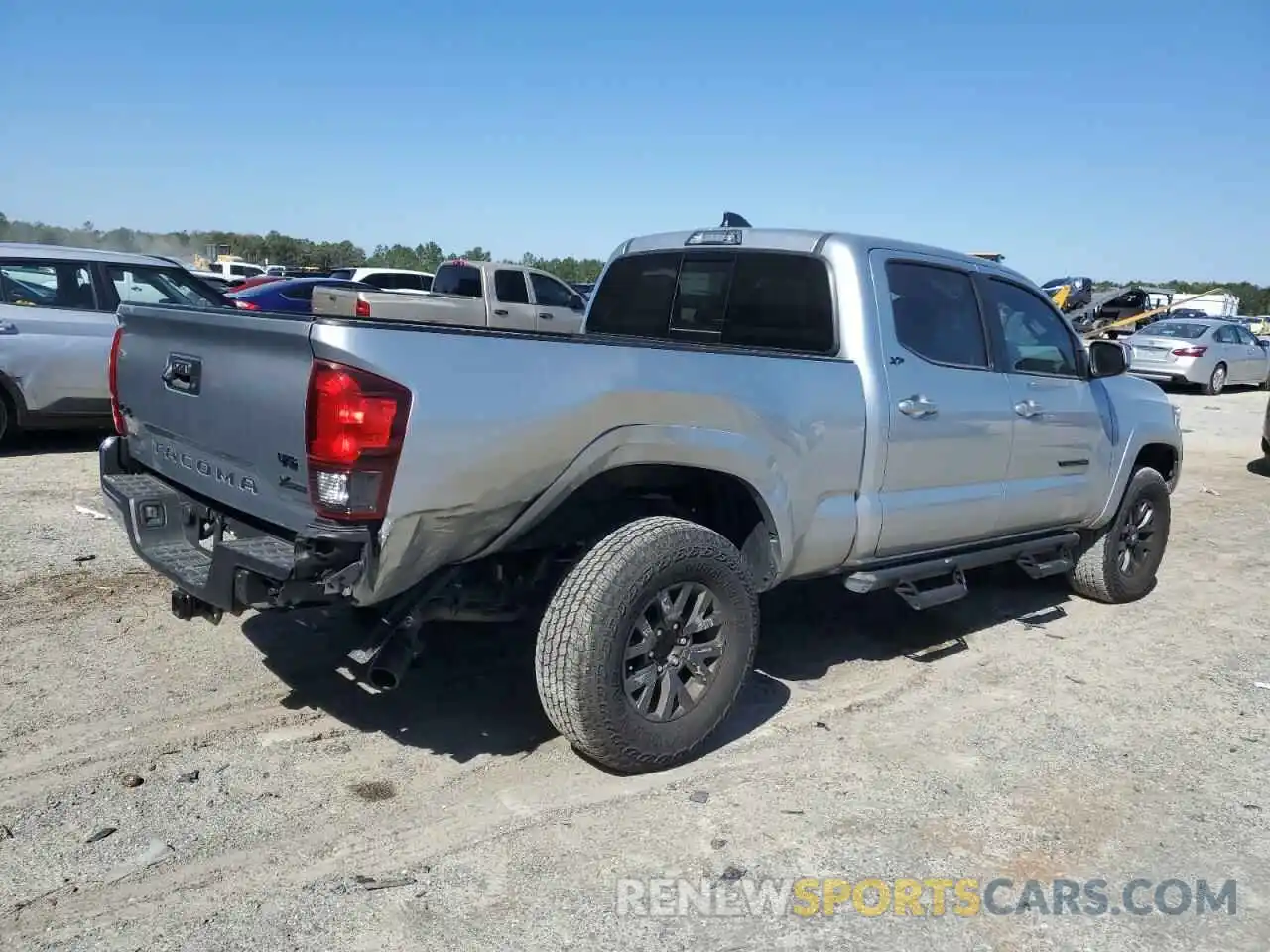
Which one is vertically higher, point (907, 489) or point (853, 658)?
point (907, 489)

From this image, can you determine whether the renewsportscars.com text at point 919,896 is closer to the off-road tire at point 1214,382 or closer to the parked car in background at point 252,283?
the parked car in background at point 252,283

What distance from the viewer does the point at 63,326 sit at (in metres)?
8.45

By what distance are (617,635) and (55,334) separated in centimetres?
710

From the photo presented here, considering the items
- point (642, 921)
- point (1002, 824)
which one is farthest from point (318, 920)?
point (1002, 824)

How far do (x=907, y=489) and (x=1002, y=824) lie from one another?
1459 millimetres

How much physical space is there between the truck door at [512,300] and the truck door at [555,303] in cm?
17

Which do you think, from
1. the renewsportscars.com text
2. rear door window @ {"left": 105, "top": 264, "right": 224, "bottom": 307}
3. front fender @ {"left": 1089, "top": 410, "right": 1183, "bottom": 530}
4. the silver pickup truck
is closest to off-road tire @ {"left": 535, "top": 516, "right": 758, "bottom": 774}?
the silver pickup truck

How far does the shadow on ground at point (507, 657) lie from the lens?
3986 mm

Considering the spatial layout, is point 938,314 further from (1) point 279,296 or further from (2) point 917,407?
(1) point 279,296

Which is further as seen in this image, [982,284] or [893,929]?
[982,284]

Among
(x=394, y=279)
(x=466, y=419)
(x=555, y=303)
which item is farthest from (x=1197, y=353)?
(x=466, y=419)

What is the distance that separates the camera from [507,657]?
4688mm

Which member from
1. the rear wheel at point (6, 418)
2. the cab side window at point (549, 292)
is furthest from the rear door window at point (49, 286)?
the cab side window at point (549, 292)

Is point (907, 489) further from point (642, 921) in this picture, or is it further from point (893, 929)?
point (642, 921)
